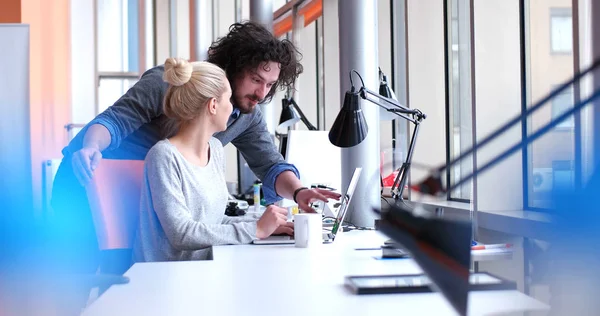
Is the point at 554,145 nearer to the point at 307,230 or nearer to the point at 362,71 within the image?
the point at 307,230

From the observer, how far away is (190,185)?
1993mm

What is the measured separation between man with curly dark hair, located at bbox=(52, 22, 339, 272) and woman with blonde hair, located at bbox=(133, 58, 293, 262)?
94mm

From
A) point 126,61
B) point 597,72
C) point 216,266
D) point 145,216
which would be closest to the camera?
point 597,72

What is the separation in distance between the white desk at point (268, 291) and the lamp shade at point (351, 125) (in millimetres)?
528

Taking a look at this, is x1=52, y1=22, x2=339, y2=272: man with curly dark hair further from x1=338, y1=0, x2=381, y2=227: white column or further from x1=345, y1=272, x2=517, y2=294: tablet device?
x1=345, y1=272, x2=517, y2=294: tablet device

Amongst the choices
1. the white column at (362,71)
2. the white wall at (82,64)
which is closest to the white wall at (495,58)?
the white column at (362,71)

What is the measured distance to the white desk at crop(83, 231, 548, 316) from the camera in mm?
1048

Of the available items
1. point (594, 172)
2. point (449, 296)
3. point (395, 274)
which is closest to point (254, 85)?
point (395, 274)

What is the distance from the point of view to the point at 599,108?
45 centimetres

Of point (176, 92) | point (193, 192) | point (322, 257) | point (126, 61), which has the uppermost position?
point (126, 61)

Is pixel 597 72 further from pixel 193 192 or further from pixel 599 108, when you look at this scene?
pixel 193 192

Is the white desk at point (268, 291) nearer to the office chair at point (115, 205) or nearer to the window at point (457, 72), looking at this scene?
the office chair at point (115, 205)

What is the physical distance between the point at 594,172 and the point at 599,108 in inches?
7.3

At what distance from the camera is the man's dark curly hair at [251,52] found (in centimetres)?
245
